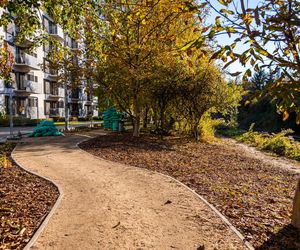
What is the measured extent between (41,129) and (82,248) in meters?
15.6

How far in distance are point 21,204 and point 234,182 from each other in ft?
15.7

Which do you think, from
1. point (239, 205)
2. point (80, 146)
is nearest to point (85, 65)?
point (80, 146)

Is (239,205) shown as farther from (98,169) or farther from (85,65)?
(85,65)

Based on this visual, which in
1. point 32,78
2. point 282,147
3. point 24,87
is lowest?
point 282,147

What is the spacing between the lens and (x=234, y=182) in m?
7.67

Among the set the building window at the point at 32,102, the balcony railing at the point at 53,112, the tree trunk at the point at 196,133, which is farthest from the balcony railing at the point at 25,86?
the tree trunk at the point at 196,133

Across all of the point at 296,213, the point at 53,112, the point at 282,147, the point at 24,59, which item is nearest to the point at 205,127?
the point at 282,147

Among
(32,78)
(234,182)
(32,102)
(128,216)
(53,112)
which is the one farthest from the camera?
(53,112)

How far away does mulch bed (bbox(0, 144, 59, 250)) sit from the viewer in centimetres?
432

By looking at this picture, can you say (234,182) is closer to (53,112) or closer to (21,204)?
(21,204)

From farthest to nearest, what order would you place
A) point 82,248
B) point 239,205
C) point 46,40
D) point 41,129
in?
1. point 41,129
2. point 46,40
3. point 239,205
4. point 82,248

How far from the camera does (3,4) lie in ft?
17.3

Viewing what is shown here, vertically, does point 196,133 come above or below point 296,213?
above

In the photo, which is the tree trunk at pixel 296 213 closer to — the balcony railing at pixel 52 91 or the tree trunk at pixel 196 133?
the tree trunk at pixel 196 133
